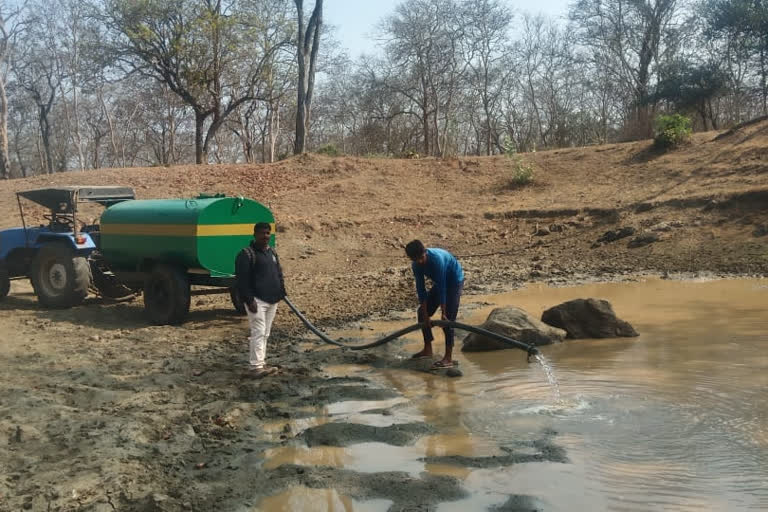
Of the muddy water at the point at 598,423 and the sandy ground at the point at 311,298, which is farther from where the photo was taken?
the sandy ground at the point at 311,298

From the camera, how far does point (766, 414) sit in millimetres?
A: 6039

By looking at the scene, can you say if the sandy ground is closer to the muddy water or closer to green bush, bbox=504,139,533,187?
the muddy water

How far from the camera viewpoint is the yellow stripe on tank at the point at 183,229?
9.95 m

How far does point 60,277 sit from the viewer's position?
11625mm

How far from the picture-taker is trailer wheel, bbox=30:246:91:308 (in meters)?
11.4

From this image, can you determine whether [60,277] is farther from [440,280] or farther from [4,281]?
[440,280]

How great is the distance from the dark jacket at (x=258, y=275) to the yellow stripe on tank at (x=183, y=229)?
222 centimetres

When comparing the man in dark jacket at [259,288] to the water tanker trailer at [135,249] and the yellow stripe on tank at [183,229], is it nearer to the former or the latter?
the yellow stripe on tank at [183,229]

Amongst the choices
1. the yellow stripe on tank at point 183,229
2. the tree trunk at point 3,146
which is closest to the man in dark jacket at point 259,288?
the yellow stripe on tank at point 183,229

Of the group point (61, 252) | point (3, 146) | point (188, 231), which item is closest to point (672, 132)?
point (188, 231)

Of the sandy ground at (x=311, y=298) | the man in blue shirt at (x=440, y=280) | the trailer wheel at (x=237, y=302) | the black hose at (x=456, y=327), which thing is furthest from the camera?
the trailer wheel at (x=237, y=302)

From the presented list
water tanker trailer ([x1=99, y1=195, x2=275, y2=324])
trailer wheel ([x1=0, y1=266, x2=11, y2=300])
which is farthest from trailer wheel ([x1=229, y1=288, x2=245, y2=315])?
trailer wheel ([x1=0, y1=266, x2=11, y2=300])

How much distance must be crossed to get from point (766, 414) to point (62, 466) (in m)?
5.83

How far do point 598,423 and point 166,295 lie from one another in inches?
279
